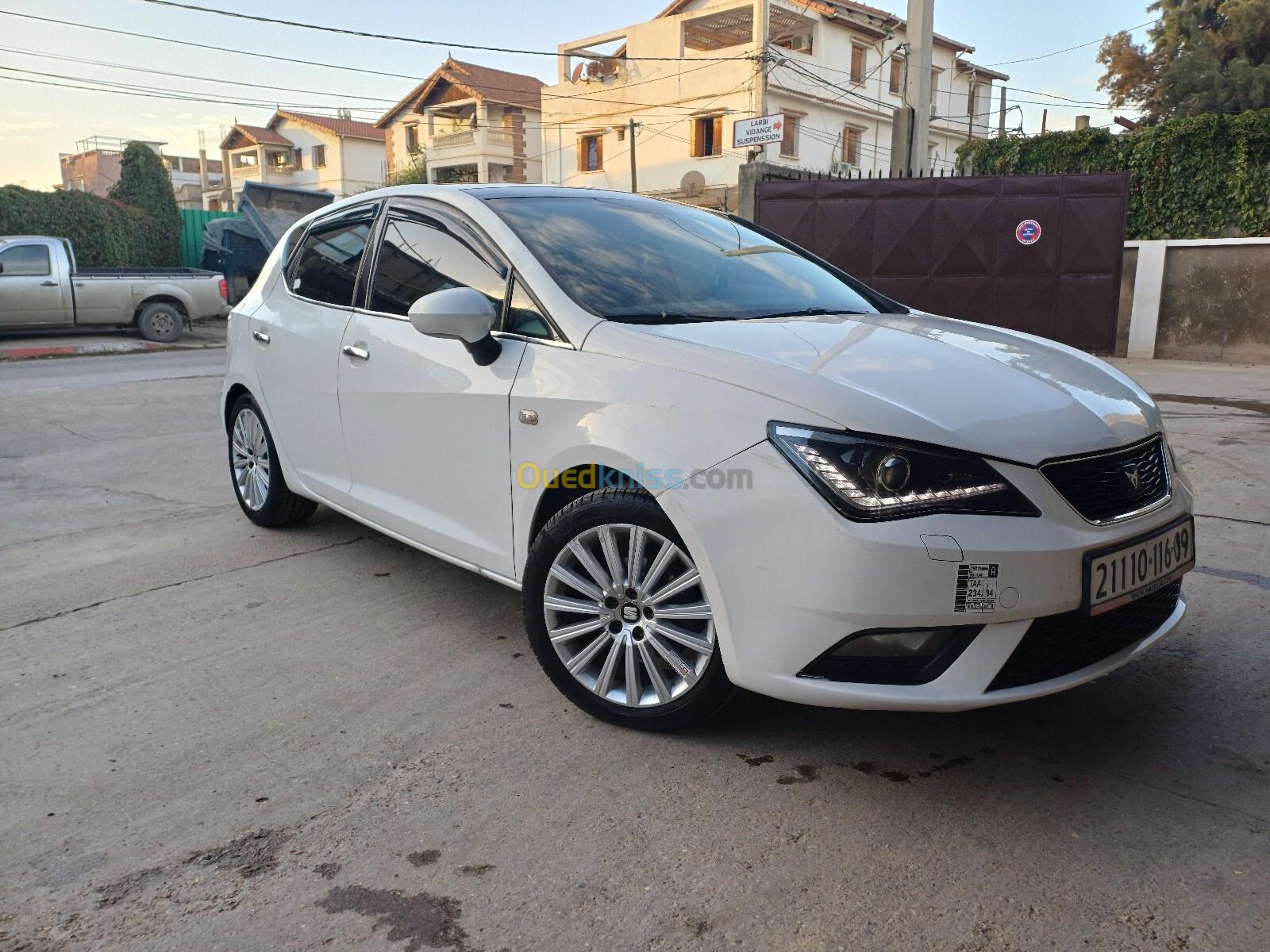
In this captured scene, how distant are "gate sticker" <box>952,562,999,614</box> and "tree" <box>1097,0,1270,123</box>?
32754 millimetres

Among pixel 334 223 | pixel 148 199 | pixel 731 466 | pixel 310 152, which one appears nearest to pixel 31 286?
pixel 148 199

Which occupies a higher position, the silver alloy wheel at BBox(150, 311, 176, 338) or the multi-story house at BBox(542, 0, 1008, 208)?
the multi-story house at BBox(542, 0, 1008, 208)

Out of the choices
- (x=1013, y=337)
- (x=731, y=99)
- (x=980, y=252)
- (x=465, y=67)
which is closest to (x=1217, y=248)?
(x=980, y=252)

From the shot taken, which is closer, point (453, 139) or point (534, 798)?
point (534, 798)

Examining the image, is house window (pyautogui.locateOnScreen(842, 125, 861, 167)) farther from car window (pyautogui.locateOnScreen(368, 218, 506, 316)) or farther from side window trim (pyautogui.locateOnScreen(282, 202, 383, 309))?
car window (pyautogui.locateOnScreen(368, 218, 506, 316))

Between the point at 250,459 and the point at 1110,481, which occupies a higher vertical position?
the point at 1110,481

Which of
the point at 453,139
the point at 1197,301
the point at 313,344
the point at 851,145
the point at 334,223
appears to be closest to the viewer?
the point at 313,344

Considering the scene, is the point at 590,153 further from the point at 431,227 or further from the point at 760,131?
the point at 431,227

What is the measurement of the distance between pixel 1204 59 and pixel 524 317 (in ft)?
116

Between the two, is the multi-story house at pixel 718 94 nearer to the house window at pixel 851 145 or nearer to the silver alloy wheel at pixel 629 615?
the house window at pixel 851 145

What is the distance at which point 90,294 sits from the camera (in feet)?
53.5

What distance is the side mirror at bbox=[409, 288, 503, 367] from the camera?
10.1ft

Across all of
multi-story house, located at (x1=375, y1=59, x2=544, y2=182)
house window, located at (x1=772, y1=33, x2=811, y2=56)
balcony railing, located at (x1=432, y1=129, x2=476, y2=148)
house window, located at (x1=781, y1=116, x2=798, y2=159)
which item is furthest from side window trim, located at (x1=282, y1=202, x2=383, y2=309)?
balcony railing, located at (x1=432, y1=129, x2=476, y2=148)

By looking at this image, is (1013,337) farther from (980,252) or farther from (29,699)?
(980,252)
